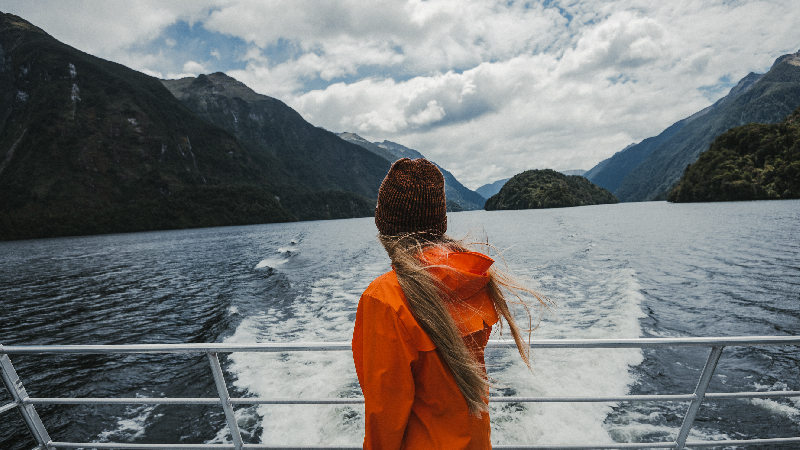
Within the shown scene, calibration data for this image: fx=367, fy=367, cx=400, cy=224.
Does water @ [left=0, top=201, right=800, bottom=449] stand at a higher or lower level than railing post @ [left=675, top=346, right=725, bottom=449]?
lower

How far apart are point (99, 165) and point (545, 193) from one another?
171 m

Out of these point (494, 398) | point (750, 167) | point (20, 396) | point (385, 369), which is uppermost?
point (385, 369)

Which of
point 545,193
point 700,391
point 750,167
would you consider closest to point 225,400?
point 700,391

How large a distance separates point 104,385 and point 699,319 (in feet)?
50.7

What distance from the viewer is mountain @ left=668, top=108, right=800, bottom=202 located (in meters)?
65.6

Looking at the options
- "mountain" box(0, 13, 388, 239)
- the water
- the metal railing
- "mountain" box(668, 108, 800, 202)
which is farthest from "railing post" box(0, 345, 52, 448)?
"mountain" box(0, 13, 388, 239)

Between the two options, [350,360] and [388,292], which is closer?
[388,292]

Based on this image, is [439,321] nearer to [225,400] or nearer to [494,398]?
[494,398]

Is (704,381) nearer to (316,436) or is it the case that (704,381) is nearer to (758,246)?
(316,436)

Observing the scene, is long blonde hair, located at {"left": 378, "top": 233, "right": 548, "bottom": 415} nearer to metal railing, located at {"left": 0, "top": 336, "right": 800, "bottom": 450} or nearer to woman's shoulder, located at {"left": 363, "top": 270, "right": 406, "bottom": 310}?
woman's shoulder, located at {"left": 363, "top": 270, "right": 406, "bottom": 310}

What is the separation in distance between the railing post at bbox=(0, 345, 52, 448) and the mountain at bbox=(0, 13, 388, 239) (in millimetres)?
137266

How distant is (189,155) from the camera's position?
183 metres

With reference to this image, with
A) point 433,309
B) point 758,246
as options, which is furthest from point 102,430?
point 758,246

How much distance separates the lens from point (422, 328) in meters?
1.18
